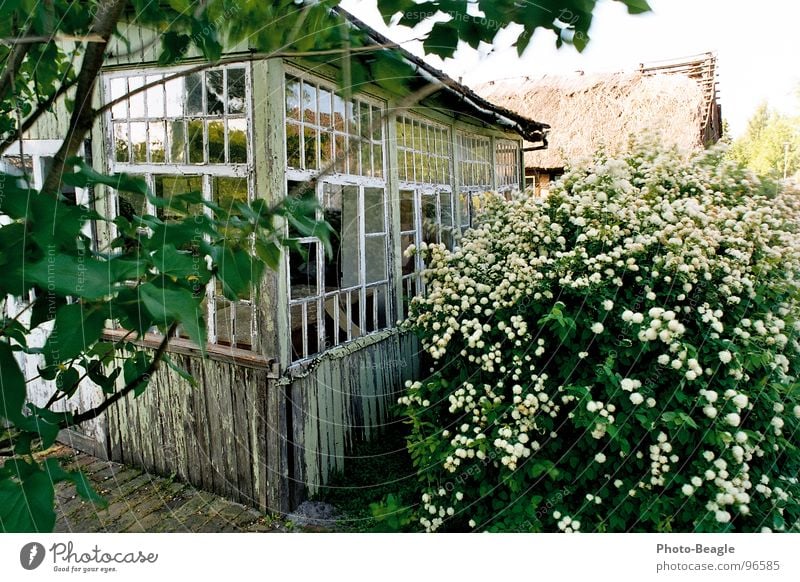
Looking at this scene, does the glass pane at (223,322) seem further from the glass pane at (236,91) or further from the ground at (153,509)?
the glass pane at (236,91)

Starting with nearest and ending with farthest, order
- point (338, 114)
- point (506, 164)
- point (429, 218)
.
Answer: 1. point (338, 114)
2. point (429, 218)
3. point (506, 164)

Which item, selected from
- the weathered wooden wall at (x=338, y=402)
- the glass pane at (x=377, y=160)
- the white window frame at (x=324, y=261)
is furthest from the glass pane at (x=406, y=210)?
the weathered wooden wall at (x=338, y=402)

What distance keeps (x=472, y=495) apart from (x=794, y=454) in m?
1.38

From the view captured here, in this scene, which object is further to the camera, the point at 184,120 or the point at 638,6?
the point at 184,120

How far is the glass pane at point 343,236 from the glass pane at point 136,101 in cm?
107

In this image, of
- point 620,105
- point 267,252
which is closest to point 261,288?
point 267,252

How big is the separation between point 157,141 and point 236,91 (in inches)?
22.9

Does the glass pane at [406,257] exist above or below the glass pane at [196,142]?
below

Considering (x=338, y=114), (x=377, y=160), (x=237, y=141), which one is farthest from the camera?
(x=377, y=160)

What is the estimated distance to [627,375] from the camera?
7.56 feet

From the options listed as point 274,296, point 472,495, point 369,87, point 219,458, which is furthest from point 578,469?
point 369,87

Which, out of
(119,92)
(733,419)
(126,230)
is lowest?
(733,419)

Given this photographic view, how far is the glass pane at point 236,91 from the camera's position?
2.77 m

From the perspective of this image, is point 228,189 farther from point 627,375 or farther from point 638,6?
point 638,6
